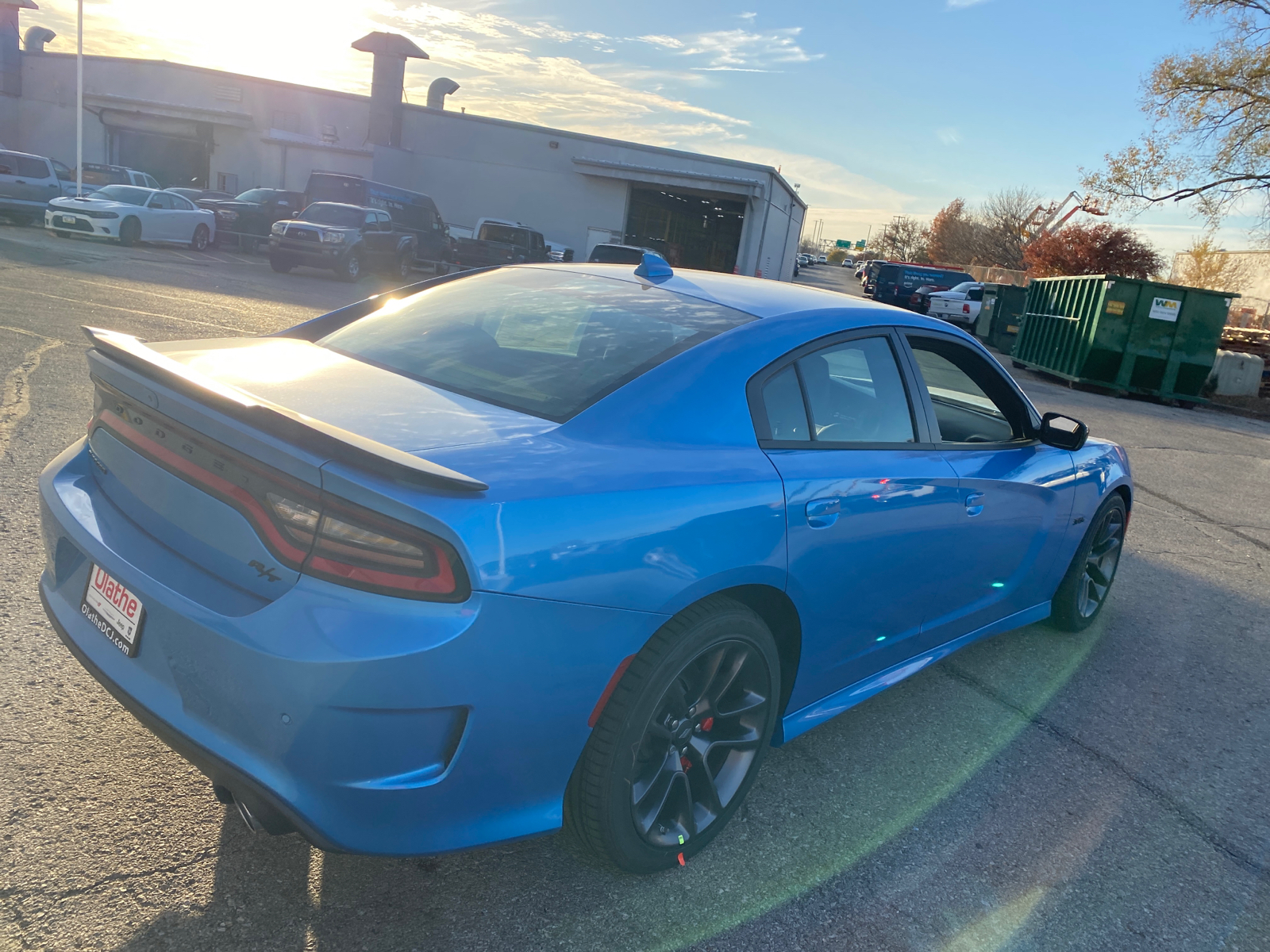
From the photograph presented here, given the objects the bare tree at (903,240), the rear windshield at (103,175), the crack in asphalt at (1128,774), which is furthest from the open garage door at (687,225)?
the bare tree at (903,240)

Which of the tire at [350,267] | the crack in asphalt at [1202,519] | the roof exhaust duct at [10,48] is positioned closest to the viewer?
the crack in asphalt at [1202,519]

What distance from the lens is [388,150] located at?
109 ft

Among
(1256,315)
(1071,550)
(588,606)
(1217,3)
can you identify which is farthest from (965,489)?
(1256,315)

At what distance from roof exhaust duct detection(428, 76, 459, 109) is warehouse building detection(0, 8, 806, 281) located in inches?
2.2

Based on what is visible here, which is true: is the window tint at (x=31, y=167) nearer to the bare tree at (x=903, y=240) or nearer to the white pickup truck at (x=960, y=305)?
the white pickup truck at (x=960, y=305)

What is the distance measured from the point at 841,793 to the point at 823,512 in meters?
1.02

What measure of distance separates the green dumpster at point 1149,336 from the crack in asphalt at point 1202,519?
954 centimetres

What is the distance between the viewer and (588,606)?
199cm

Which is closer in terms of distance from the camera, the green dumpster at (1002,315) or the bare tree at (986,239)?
the green dumpster at (1002,315)

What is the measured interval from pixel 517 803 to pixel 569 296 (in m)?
1.72

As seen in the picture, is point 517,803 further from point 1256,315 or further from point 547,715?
point 1256,315

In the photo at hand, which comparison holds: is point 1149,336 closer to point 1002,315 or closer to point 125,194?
point 1002,315

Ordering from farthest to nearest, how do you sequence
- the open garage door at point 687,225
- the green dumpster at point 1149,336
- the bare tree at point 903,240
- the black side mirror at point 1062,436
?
the bare tree at point 903,240
the open garage door at point 687,225
the green dumpster at point 1149,336
the black side mirror at point 1062,436

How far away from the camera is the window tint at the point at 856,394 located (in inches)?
112
